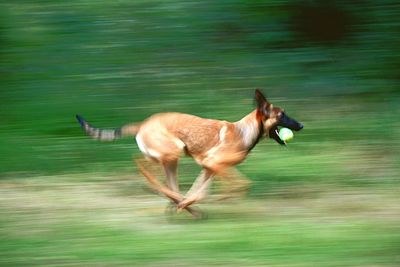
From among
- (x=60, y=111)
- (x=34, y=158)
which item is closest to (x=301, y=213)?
(x=34, y=158)

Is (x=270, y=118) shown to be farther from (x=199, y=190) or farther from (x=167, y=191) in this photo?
(x=167, y=191)

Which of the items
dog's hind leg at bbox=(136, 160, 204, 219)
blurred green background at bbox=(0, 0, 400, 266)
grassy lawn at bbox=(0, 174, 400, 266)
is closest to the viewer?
grassy lawn at bbox=(0, 174, 400, 266)

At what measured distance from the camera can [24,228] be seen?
311 inches

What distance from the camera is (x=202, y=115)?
36.7 feet

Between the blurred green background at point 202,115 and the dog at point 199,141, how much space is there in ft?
1.06

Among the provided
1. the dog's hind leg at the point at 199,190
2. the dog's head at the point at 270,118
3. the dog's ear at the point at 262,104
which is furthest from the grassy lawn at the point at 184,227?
the dog's ear at the point at 262,104

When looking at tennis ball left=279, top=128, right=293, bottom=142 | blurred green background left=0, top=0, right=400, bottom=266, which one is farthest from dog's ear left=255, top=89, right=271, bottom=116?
blurred green background left=0, top=0, right=400, bottom=266

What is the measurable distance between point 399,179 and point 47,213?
3640mm

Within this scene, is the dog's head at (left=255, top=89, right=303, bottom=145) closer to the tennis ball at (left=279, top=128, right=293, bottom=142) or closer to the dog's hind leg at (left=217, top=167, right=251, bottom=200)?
the tennis ball at (left=279, top=128, right=293, bottom=142)

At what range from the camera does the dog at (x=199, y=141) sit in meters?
8.30

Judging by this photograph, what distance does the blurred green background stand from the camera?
289 inches

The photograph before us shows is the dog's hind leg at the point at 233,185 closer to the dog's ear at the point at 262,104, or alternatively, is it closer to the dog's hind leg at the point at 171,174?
the dog's hind leg at the point at 171,174

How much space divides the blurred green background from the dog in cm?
32

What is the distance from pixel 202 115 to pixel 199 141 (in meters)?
2.70
